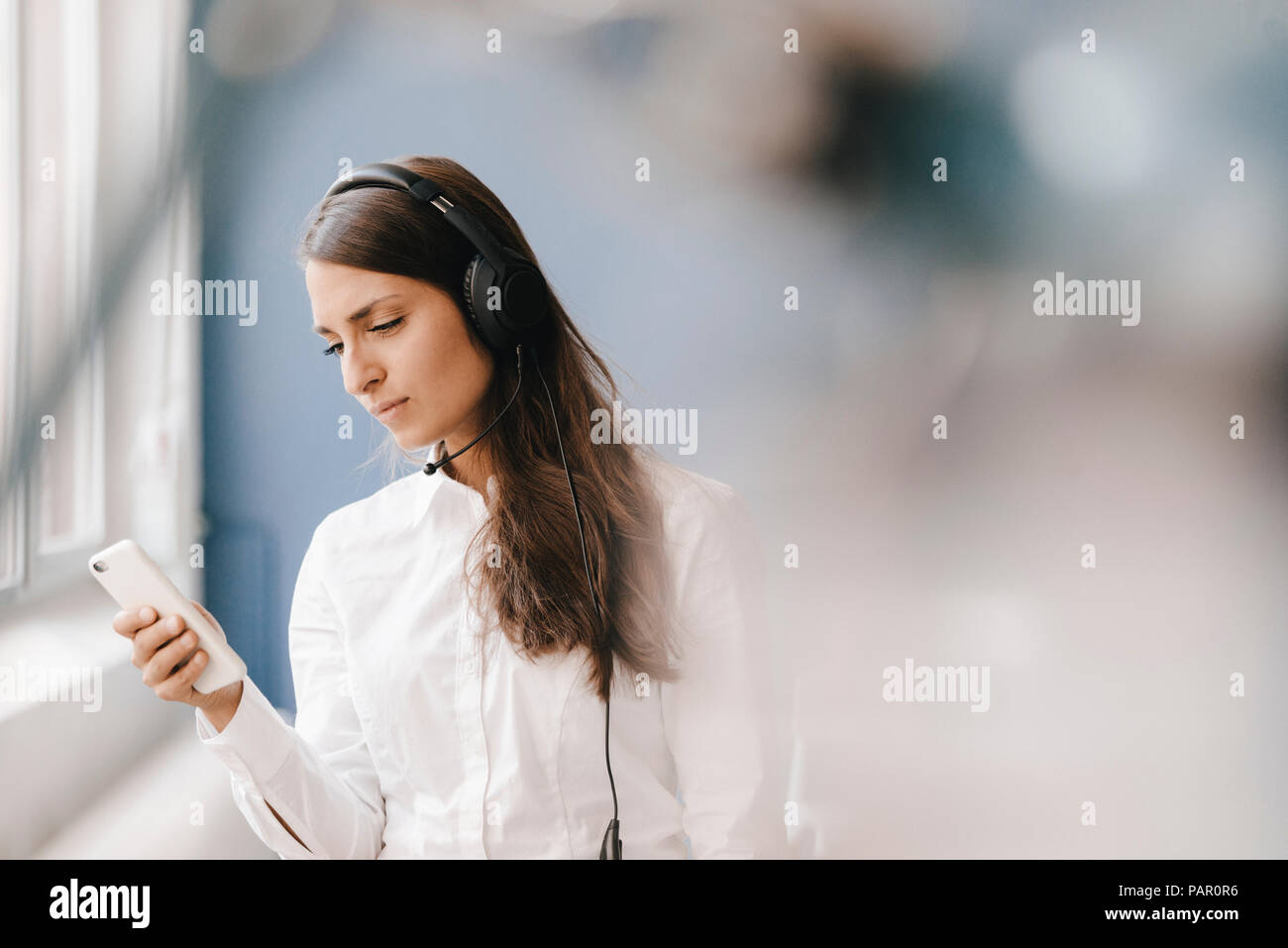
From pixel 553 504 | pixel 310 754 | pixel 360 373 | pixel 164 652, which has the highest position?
pixel 360 373

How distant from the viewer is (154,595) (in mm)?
802

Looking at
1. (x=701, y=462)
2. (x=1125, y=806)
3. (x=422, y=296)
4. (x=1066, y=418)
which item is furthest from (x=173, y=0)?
(x=1125, y=806)

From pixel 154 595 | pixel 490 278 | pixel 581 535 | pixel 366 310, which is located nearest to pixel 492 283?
pixel 490 278

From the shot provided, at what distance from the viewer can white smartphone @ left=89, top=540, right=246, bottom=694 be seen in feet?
2.61

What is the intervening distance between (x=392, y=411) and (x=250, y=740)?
31cm

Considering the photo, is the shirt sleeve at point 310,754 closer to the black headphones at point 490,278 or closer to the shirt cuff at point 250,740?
the shirt cuff at point 250,740

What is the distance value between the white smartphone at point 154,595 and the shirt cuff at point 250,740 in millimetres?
30

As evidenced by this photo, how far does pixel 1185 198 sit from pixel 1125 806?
60 cm

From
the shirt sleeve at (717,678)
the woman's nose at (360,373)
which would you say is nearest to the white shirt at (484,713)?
the shirt sleeve at (717,678)

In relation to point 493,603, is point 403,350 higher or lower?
higher

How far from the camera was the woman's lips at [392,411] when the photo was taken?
2.92 feet

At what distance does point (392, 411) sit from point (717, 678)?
39 cm

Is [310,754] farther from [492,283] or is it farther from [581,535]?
[492,283]

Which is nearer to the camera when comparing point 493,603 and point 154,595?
point 154,595
